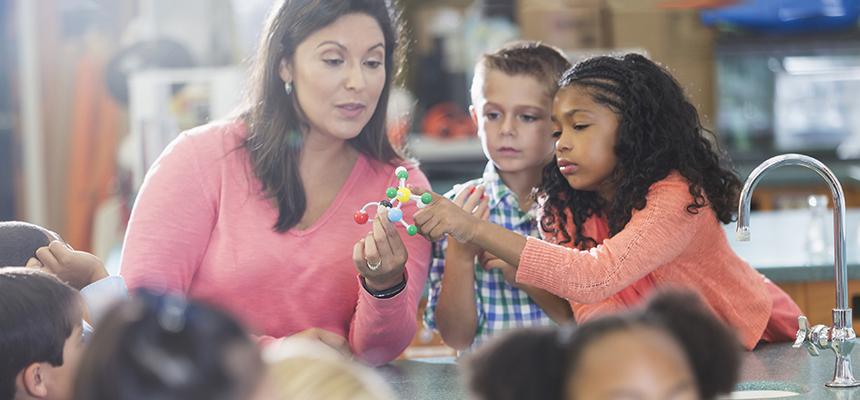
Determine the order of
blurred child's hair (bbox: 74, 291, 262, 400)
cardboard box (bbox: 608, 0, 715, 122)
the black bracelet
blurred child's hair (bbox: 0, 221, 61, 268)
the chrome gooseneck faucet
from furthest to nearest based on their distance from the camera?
cardboard box (bbox: 608, 0, 715, 122), the black bracelet, blurred child's hair (bbox: 0, 221, 61, 268), the chrome gooseneck faucet, blurred child's hair (bbox: 74, 291, 262, 400)

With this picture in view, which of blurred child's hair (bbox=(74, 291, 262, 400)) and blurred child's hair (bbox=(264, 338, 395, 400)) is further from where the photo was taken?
blurred child's hair (bbox=(264, 338, 395, 400))

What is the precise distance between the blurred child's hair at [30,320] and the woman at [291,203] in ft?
1.89

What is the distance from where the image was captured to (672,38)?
576 cm

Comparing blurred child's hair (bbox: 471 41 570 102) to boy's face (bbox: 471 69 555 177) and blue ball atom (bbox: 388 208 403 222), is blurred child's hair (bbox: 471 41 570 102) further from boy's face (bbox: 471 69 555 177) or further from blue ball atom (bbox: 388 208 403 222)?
blue ball atom (bbox: 388 208 403 222)

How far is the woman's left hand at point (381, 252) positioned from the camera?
1853 mm

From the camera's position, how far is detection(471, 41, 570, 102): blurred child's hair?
6.84 feet

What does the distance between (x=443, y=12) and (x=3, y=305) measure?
502 centimetres

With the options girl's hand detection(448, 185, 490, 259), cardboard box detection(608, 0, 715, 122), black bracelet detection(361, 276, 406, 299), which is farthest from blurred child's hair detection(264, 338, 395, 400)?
cardboard box detection(608, 0, 715, 122)

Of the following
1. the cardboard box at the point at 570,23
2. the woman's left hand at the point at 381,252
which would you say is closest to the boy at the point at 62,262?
the woman's left hand at the point at 381,252

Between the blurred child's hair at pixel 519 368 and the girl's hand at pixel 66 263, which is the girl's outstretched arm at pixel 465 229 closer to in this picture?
the girl's hand at pixel 66 263

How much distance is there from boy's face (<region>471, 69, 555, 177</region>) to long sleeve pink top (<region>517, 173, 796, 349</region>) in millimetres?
241

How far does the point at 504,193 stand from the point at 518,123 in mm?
134

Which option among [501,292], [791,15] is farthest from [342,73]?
[791,15]

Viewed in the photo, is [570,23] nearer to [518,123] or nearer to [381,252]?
[518,123]
